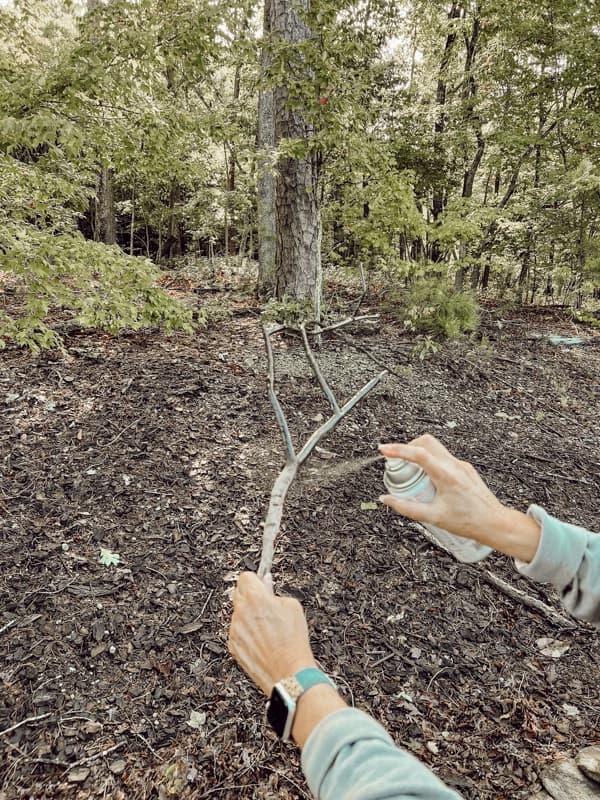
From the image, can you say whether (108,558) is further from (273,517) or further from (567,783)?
(567,783)

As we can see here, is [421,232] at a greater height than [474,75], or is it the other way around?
[474,75]

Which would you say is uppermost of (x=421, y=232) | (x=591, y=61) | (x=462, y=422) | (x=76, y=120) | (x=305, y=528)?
(x=591, y=61)

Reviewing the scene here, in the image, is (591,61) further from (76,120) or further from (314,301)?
(76,120)

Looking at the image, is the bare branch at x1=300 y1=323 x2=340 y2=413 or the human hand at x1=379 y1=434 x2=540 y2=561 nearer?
the human hand at x1=379 y1=434 x2=540 y2=561

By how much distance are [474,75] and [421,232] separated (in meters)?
4.58

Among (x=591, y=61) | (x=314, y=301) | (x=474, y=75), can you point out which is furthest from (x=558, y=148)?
(x=314, y=301)

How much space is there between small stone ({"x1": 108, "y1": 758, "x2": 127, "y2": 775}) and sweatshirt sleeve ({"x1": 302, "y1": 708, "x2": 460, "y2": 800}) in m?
1.54

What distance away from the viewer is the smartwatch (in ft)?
3.25

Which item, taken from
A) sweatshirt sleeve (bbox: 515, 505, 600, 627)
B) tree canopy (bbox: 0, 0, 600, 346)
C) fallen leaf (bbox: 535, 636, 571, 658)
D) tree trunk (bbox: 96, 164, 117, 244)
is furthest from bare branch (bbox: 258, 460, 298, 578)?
tree trunk (bbox: 96, 164, 117, 244)

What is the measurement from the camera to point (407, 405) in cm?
509

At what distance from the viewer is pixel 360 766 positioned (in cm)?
88

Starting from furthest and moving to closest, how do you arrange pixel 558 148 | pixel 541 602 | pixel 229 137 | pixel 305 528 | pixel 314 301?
pixel 558 148 < pixel 314 301 < pixel 229 137 < pixel 305 528 < pixel 541 602

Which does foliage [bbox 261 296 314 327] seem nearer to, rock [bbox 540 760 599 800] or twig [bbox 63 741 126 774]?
twig [bbox 63 741 126 774]

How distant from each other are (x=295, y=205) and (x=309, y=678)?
5.55 metres
